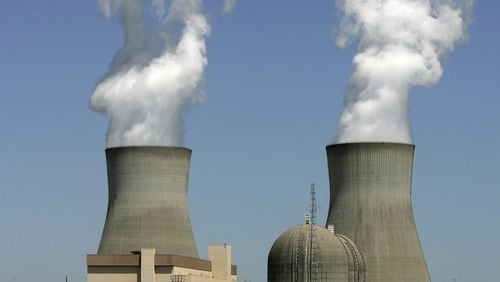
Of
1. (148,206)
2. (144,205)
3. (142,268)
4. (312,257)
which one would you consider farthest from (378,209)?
(142,268)

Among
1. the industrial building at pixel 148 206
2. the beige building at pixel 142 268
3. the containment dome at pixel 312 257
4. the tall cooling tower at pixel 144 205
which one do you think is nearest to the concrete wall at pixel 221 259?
the industrial building at pixel 148 206

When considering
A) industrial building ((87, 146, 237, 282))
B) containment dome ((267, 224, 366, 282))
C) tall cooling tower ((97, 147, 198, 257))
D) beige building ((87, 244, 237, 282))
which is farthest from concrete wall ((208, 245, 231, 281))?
containment dome ((267, 224, 366, 282))

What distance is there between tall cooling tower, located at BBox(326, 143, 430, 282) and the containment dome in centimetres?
422

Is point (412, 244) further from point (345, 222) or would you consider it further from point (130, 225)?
point (130, 225)

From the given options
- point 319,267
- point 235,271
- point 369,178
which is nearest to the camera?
point 319,267

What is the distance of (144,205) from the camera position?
56.4 m

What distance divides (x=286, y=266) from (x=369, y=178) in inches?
272

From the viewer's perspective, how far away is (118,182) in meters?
56.9

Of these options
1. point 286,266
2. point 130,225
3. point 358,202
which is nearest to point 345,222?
point 358,202

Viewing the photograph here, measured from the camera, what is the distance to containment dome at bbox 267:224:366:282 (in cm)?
5081

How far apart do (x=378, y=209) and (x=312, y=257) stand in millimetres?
6244

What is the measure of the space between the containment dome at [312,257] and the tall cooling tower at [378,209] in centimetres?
422

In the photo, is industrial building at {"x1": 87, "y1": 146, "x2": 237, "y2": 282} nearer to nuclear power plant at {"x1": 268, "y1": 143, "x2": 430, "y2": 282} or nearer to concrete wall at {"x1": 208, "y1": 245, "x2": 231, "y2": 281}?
concrete wall at {"x1": 208, "y1": 245, "x2": 231, "y2": 281}

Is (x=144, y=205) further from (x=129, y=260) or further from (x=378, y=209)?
(x=378, y=209)
